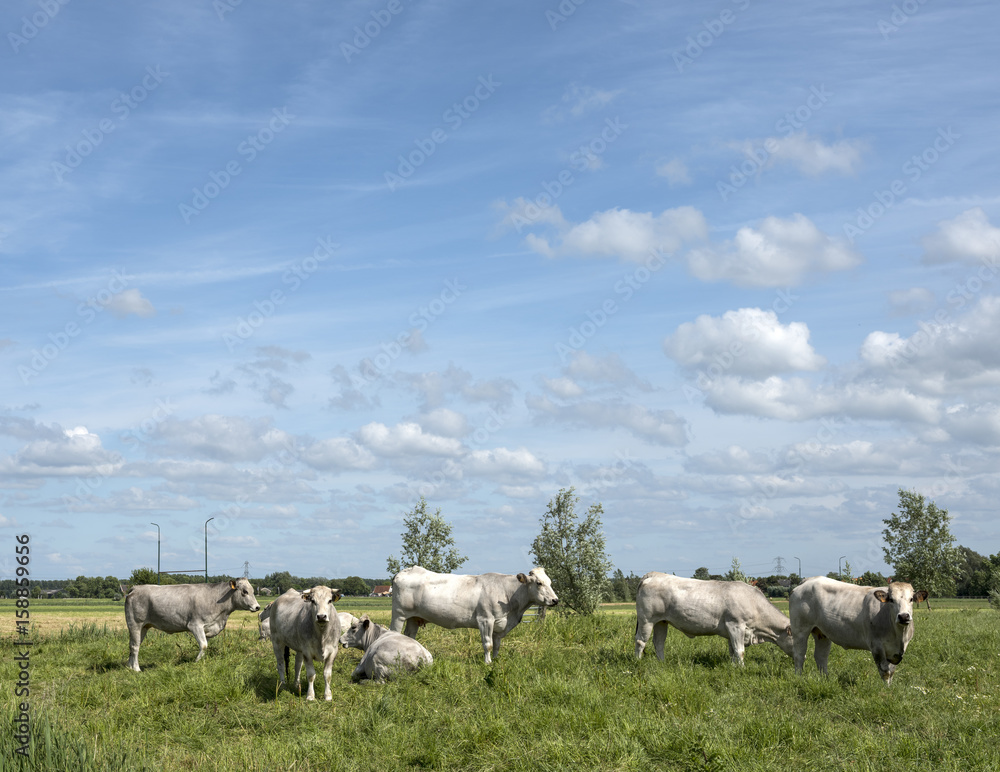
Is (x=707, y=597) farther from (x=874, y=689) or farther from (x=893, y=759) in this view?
(x=893, y=759)

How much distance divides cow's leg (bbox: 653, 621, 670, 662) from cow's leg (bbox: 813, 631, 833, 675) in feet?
9.78

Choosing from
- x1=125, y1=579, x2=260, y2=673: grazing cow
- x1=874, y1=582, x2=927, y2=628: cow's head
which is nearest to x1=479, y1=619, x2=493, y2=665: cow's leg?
x1=125, y1=579, x2=260, y2=673: grazing cow

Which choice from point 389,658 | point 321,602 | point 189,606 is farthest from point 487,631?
point 189,606

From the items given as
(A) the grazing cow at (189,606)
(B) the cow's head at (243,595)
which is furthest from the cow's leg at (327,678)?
A: (B) the cow's head at (243,595)

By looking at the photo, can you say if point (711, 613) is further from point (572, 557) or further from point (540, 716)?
point (572, 557)

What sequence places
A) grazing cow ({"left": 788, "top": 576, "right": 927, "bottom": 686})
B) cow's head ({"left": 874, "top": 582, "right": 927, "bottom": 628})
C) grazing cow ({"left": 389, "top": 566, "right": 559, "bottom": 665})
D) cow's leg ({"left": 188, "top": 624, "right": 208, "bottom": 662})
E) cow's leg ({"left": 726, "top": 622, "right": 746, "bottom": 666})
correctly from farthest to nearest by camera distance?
cow's leg ({"left": 188, "top": 624, "right": 208, "bottom": 662}) < grazing cow ({"left": 389, "top": 566, "right": 559, "bottom": 665}) < cow's leg ({"left": 726, "top": 622, "right": 746, "bottom": 666}) < grazing cow ({"left": 788, "top": 576, "right": 927, "bottom": 686}) < cow's head ({"left": 874, "top": 582, "right": 927, "bottom": 628})

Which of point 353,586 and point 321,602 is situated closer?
point 321,602

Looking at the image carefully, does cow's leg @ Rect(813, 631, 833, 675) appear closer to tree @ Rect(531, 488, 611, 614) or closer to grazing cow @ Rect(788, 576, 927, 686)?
grazing cow @ Rect(788, 576, 927, 686)

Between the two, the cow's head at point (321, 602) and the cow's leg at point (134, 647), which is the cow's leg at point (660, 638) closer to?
the cow's head at point (321, 602)

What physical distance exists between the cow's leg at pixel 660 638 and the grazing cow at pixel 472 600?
220 centimetres

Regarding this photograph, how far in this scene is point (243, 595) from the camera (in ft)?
64.1

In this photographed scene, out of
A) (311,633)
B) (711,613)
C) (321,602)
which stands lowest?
(711,613)

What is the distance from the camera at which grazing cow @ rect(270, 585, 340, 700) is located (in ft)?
46.3

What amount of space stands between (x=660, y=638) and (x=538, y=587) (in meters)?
2.76
